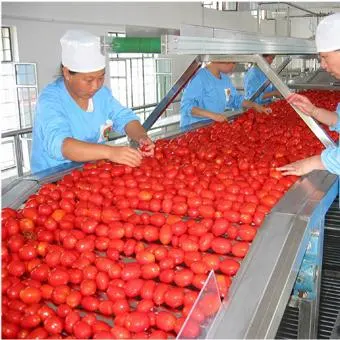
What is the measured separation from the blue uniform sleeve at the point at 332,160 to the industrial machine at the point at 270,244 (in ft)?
0.24

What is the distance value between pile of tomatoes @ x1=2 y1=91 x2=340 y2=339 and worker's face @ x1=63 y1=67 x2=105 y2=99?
506 millimetres

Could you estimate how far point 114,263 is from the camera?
1.84 meters

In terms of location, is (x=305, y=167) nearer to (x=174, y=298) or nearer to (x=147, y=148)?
(x=147, y=148)

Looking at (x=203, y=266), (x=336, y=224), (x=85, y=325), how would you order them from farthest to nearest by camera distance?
1. (x=336, y=224)
2. (x=203, y=266)
3. (x=85, y=325)

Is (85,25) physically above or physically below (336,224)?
above

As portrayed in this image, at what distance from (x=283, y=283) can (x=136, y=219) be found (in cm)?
83

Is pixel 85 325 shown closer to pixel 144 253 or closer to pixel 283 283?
pixel 144 253

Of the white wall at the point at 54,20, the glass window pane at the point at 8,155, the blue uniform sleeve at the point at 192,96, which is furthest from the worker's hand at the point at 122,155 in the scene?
the glass window pane at the point at 8,155

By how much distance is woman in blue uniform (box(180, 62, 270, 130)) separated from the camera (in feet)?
17.0

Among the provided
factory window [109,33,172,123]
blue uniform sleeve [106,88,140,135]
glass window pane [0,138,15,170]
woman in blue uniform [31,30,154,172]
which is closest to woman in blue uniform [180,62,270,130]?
blue uniform sleeve [106,88,140,135]

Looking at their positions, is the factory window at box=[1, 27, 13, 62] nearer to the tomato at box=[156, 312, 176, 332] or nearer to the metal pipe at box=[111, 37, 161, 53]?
the metal pipe at box=[111, 37, 161, 53]

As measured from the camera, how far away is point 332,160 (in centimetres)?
248

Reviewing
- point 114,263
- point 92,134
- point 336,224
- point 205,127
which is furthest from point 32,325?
point 205,127

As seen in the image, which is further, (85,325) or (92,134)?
(92,134)
